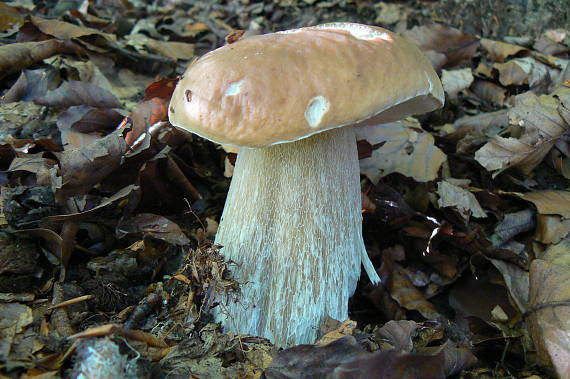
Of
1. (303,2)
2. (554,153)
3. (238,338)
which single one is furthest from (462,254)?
(303,2)

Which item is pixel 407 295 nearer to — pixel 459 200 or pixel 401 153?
pixel 459 200

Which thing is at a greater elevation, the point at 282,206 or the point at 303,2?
the point at 303,2

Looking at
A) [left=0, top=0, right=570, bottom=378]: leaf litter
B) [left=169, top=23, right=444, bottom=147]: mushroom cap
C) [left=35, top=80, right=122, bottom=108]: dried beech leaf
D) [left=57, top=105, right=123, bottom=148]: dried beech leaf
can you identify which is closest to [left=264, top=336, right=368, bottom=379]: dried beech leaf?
[left=0, top=0, right=570, bottom=378]: leaf litter

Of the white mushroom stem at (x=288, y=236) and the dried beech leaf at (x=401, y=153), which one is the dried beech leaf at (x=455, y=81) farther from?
the white mushroom stem at (x=288, y=236)

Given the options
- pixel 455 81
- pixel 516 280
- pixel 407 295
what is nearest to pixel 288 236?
pixel 407 295

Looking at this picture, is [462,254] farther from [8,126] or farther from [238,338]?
[8,126]
